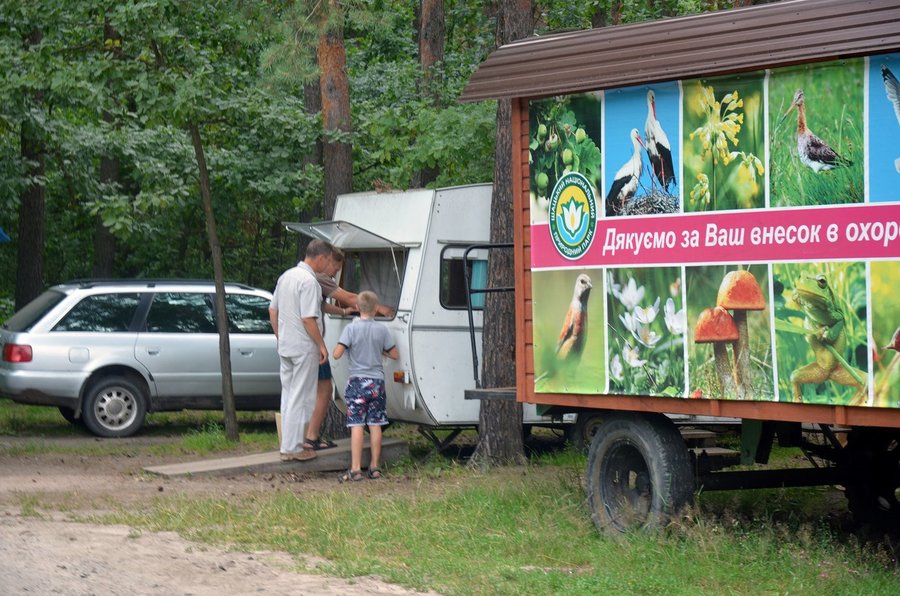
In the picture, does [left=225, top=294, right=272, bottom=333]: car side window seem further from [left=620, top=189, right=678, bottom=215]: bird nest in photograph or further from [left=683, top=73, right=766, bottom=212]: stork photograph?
[left=683, top=73, right=766, bottom=212]: stork photograph

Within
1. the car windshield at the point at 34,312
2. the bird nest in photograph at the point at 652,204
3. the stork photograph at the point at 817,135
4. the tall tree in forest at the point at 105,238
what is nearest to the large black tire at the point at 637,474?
the bird nest in photograph at the point at 652,204

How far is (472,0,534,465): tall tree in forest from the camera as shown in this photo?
1162 cm

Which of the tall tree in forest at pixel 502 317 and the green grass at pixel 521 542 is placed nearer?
the green grass at pixel 521 542

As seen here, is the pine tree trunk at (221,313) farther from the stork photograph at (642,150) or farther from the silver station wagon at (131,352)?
the stork photograph at (642,150)

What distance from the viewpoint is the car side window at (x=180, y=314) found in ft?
50.7

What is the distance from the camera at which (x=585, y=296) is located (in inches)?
330

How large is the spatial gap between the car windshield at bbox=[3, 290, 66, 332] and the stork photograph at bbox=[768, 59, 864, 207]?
10.1 metres

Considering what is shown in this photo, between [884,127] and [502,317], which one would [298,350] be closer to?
[502,317]

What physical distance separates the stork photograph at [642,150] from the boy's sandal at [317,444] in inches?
182

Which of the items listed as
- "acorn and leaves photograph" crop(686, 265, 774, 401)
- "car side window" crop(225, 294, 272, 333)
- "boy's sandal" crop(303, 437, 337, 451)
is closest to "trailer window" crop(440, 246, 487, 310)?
"boy's sandal" crop(303, 437, 337, 451)

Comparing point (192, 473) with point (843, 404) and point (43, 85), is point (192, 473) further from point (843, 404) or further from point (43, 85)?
point (843, 404)

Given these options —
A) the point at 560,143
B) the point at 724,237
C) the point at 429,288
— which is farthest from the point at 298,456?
the point at 724,237

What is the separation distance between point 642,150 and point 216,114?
7133mm

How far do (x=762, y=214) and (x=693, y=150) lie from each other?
658 millimetres
